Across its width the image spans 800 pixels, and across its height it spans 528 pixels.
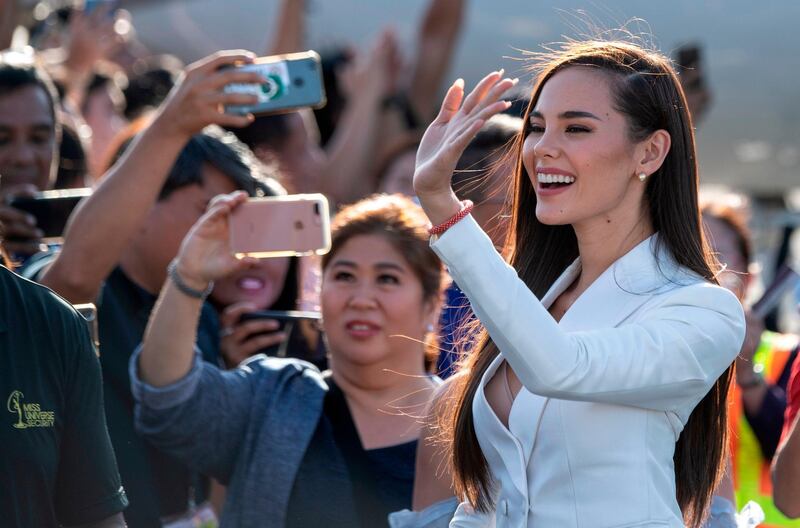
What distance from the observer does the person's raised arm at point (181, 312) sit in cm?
258

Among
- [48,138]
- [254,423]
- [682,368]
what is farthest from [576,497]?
[48,138]

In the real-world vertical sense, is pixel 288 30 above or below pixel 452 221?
above

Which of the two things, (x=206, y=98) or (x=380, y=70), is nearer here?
(x=206, y=98)

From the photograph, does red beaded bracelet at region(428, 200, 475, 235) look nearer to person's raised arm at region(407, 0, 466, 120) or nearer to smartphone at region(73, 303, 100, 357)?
smartphone at region(73, 303, 100, 357)

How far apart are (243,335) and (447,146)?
1355 mm

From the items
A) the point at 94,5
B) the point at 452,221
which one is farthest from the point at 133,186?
the point at 94,5

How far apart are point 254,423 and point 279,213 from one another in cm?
48

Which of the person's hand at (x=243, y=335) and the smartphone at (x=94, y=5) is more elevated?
the smartphone at (x=94, y=5)

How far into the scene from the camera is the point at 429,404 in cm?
240

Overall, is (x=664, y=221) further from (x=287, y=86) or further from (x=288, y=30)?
(x=288, y=30)

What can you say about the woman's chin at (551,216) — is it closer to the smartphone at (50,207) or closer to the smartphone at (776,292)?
the smartphone at (50,207)

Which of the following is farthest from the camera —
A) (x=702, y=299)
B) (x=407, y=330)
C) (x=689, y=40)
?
(x=689, y=40)

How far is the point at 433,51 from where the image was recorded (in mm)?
5316

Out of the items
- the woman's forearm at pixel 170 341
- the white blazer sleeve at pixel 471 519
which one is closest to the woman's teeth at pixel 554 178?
the white blazer sleeve at pixel 471 519
